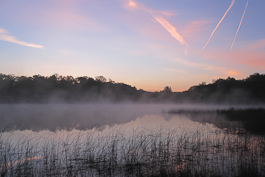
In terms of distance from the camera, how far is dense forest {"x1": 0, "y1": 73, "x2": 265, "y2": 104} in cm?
7988

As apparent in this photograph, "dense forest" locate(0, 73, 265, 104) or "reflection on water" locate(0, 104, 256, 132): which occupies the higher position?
"dense forest" locate(0, 73, 265, 104)

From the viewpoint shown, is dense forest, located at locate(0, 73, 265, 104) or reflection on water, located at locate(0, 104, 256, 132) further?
dense forest, located at locate(0, 73, 265, 104)

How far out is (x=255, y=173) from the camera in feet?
19.2

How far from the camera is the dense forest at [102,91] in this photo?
79.9 m

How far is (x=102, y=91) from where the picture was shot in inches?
4552

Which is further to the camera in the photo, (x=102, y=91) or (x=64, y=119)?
(x=102, y=91)

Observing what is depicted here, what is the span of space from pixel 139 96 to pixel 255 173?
129 m

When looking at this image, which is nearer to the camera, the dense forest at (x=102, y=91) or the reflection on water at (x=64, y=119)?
the reflection on water at (x=64, y=119)

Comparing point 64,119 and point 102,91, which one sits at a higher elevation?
point 102,91

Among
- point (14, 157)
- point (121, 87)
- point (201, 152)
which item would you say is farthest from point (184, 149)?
point (121, 87)

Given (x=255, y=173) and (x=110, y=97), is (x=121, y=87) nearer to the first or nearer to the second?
(x=110, y=97)

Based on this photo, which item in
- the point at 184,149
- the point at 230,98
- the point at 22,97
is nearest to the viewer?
the point at 184,149

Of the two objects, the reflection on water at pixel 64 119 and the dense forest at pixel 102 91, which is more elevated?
the dense forest at pixel 102 91

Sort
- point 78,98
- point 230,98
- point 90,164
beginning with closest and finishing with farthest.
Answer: point 90,164 < point 230,98 < point 78,98
